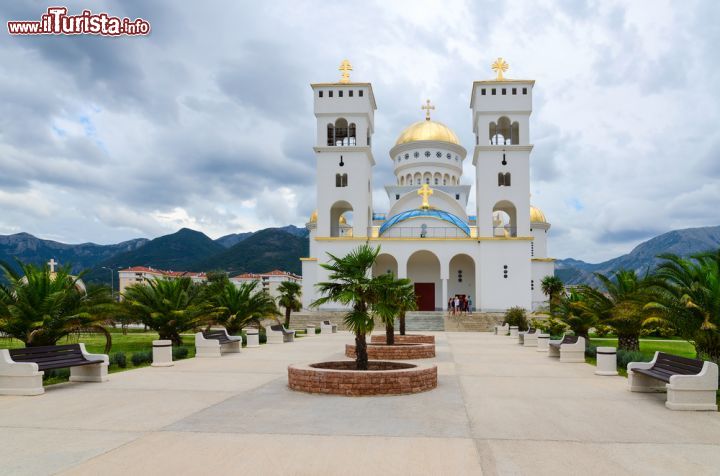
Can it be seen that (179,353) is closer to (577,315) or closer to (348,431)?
(348,431)

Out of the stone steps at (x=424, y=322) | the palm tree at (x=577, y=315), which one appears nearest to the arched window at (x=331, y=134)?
the stone steps at (x=424, y=322)

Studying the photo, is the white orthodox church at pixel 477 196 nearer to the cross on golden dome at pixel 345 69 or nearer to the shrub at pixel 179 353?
the cross on golden dome at pixel 345 69

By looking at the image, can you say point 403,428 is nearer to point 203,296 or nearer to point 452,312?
point 203,296

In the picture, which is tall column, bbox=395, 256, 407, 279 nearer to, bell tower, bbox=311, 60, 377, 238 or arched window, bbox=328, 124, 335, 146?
bell tower, bbox=311, 60, 377, 238

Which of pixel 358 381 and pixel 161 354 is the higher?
pixel 358 381

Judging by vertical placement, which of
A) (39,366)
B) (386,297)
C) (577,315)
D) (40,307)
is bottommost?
(39,366)

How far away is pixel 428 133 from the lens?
50844 millimetres

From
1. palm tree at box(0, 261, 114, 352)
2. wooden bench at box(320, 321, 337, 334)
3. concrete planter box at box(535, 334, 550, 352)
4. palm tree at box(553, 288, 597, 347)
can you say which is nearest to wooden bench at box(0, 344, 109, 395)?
palm tree at box(0, 261, 114, 352)

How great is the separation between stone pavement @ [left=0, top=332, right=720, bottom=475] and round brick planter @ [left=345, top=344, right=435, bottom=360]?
4287 millimetres

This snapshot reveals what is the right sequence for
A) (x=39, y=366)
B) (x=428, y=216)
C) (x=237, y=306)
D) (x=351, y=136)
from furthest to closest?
(x=428, y=216)
(x=351, y=136)
(x=237, y=306)
(x=39, y=366)

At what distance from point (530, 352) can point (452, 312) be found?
1775 centimetres

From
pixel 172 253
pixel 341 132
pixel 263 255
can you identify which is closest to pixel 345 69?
pixel 341 132

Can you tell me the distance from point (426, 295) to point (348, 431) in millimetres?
A: 37712

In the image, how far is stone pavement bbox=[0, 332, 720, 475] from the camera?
641cm
